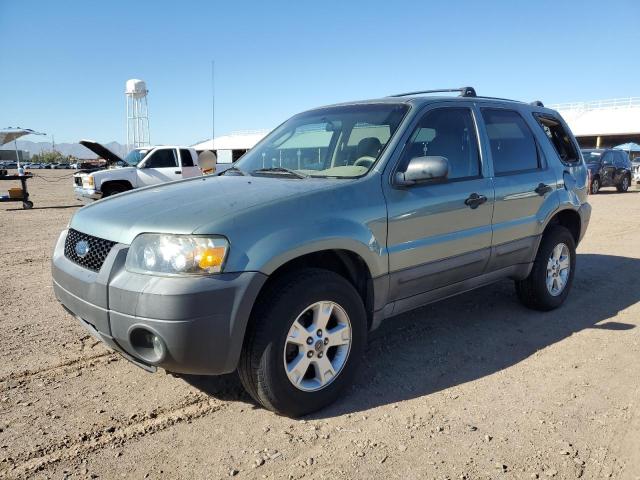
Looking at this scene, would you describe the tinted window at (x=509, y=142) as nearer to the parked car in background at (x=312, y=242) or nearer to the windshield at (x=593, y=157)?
the parked car in background at (x=312, y=242)

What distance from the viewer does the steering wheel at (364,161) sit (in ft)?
10.5

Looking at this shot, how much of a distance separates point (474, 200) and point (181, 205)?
83.3 inches

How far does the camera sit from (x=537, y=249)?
14.4 ft

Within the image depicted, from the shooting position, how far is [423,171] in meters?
3.02

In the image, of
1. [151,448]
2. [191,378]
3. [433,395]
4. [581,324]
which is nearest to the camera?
[151,448]

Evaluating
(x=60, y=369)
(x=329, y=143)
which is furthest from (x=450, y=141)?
(x=60, y=369)

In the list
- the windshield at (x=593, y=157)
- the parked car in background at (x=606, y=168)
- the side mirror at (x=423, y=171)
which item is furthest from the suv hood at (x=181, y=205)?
the windshield at (x=593, y=157)

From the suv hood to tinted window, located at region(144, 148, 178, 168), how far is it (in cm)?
1161

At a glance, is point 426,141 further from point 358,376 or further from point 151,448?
point 151,448

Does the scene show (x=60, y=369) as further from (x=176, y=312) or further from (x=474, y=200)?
(x=474, y=200)

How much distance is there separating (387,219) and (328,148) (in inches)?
34.5

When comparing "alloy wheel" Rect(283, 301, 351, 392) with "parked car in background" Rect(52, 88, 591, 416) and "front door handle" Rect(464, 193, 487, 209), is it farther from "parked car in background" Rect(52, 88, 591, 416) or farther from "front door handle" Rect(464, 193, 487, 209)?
"front door handle" Rect(464, 193, 487, 209)

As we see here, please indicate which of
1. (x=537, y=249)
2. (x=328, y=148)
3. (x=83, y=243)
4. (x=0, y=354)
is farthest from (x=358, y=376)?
(x=0, y=354)

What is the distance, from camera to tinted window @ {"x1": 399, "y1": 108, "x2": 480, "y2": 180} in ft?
11.2
